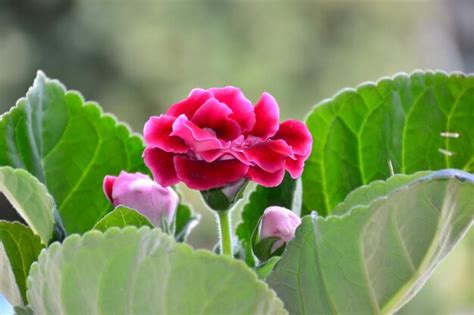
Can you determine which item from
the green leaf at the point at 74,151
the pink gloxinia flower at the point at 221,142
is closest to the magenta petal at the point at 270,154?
the pink gloxinia flower at the point at 221,142

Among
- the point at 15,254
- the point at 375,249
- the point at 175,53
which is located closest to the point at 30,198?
the point at 15,254

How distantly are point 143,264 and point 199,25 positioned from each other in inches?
106

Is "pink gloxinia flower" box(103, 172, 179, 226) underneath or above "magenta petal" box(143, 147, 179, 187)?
underneath

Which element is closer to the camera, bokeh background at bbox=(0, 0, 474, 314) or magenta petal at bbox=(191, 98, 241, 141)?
magenta petal at bbox=(191, 98, 241, 141)

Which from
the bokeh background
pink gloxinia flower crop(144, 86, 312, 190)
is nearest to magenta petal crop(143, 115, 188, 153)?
pink gloxinia flower crop(144, 86, 312, 190)

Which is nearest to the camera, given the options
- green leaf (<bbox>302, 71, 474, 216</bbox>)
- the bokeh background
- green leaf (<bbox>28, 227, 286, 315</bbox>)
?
green leaf (<bbox>28, 227, 286, 315</bbox>)

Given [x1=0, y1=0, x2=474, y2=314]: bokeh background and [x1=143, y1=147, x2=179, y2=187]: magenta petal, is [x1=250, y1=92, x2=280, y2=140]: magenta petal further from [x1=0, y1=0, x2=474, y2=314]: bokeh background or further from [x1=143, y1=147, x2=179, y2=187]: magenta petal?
[x1=0, y1=0, x2=474, y2=314]: bokeh background

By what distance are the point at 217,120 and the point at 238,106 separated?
1 cm

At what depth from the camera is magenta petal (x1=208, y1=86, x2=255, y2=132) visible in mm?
312

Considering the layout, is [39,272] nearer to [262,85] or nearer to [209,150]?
[209,150]

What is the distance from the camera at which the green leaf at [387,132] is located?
371mm

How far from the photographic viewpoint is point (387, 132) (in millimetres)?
380

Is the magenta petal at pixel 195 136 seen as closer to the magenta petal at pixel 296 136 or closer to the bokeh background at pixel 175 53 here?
the magenta petal at pixel 296 136

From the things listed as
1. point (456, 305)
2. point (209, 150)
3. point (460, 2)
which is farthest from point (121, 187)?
point (460, 2)
